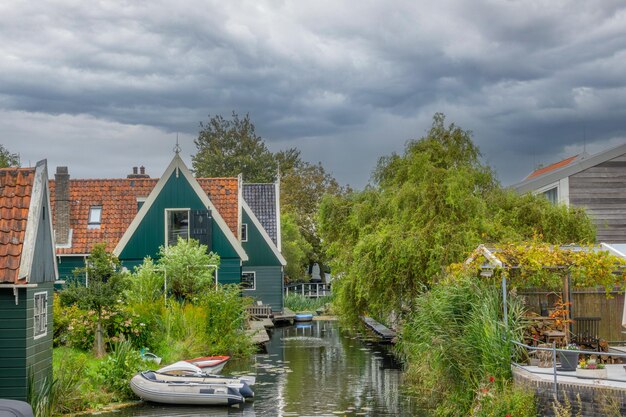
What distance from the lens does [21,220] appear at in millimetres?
19891

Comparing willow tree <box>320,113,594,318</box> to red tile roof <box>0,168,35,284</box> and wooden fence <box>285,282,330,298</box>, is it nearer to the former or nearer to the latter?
red tile roof <box>0,168,35,284</box>

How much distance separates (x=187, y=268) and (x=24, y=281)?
19.0 meters

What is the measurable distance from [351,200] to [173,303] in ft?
38.5

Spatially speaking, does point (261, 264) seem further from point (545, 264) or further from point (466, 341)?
point (545, 264)

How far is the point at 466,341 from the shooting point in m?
21.1

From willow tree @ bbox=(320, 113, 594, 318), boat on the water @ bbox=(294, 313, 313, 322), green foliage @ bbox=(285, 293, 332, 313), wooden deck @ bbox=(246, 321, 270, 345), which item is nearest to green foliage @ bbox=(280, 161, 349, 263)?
green foliage @ bbox=(285, 293, 332, 313)

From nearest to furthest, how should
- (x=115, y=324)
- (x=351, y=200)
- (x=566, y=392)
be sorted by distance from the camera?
(x=566, y=392)
(x=115, y=324)
(x=351, y=200)

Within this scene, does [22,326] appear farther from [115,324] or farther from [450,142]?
[450,142]

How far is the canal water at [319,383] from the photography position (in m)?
23.8

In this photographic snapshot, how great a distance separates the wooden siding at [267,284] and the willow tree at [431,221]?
1727cm

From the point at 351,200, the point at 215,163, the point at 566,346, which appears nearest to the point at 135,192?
the point at 351,200

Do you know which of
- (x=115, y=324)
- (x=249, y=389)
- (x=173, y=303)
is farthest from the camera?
(x=173, y=303)

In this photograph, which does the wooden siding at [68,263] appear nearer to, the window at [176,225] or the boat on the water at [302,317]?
the window at [176,225]

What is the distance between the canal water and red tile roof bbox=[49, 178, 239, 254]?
7.81 metres
